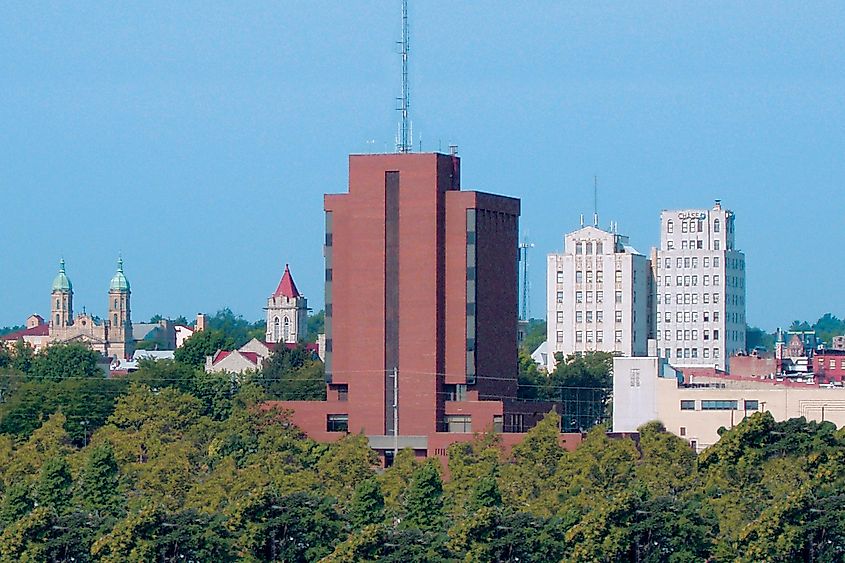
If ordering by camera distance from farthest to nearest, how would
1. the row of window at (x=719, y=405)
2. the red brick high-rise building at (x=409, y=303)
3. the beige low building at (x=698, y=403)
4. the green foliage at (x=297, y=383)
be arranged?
the green foliage at (x=297, y=383) → the row of window at (x=719, y=405) → the beige low building at (x=698, y=403) → the red brick high-rise building at (x=409, y=303)

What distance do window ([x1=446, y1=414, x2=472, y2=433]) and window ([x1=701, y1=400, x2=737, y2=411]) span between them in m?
25.5

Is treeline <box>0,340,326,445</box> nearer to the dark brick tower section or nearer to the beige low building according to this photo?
the dark brick tower section

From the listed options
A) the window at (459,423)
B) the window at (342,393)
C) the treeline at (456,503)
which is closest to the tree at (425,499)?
the treeline at (456,503)

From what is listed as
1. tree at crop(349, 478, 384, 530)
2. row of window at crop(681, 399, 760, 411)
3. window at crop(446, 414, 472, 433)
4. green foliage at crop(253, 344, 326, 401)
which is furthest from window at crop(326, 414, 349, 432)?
tree at crop(349, 478, 384, 530)

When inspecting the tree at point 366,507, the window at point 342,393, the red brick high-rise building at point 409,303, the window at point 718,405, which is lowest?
the tree at point 366,507

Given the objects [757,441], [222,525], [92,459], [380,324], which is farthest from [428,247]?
[757,441]

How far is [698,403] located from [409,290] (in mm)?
27790

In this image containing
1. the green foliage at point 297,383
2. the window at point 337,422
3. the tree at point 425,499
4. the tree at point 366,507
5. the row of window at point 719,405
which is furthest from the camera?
the green foliage at point 297,383

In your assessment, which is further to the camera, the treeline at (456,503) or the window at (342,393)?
the window at (342,393)

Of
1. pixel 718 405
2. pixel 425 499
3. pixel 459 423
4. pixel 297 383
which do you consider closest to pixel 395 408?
pixel 459 423

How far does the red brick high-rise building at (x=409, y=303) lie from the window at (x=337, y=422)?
60 millimetres

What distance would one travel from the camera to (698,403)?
510 ft

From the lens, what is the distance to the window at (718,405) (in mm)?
154750

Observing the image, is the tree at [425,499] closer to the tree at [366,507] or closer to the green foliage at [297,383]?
the tree at [366,507]
